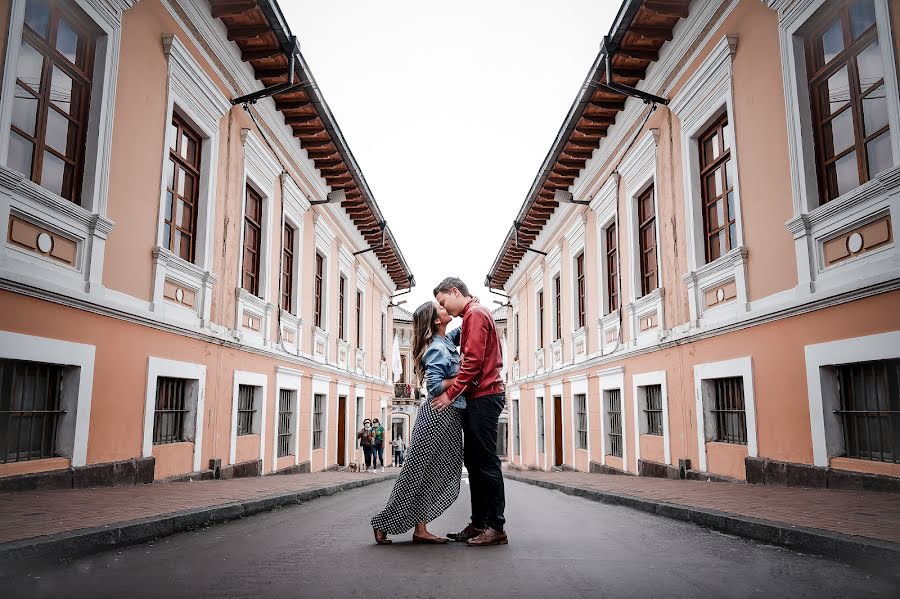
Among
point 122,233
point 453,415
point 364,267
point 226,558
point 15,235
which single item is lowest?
point 226,558

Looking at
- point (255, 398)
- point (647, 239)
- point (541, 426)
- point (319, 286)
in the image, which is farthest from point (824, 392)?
point (541, 426)

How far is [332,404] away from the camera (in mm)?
19125

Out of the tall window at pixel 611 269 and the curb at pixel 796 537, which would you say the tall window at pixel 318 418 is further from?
the curb at pixel 796 537

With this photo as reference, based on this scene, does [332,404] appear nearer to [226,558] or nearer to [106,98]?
[106,98]

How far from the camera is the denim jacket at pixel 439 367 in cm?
455

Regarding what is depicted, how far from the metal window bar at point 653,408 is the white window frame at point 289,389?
723 centimetres

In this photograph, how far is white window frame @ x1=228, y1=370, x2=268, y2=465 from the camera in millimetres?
11469

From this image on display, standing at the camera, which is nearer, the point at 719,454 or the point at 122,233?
the point at 122,233

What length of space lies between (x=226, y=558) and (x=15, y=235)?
3.96 m

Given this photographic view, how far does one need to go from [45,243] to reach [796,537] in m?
6.84

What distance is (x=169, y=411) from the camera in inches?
375

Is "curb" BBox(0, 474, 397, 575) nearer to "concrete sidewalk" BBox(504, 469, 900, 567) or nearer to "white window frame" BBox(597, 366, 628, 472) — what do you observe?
"concrete sidewalk" BBox(504, 469, 900, 567)

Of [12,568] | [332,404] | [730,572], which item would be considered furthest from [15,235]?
[332,404]

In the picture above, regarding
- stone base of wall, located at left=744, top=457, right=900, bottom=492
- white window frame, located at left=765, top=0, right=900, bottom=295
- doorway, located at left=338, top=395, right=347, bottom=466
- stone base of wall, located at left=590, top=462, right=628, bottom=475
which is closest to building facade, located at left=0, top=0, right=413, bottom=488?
doorway, located at left=338, top=395, right=347, bottom=466
